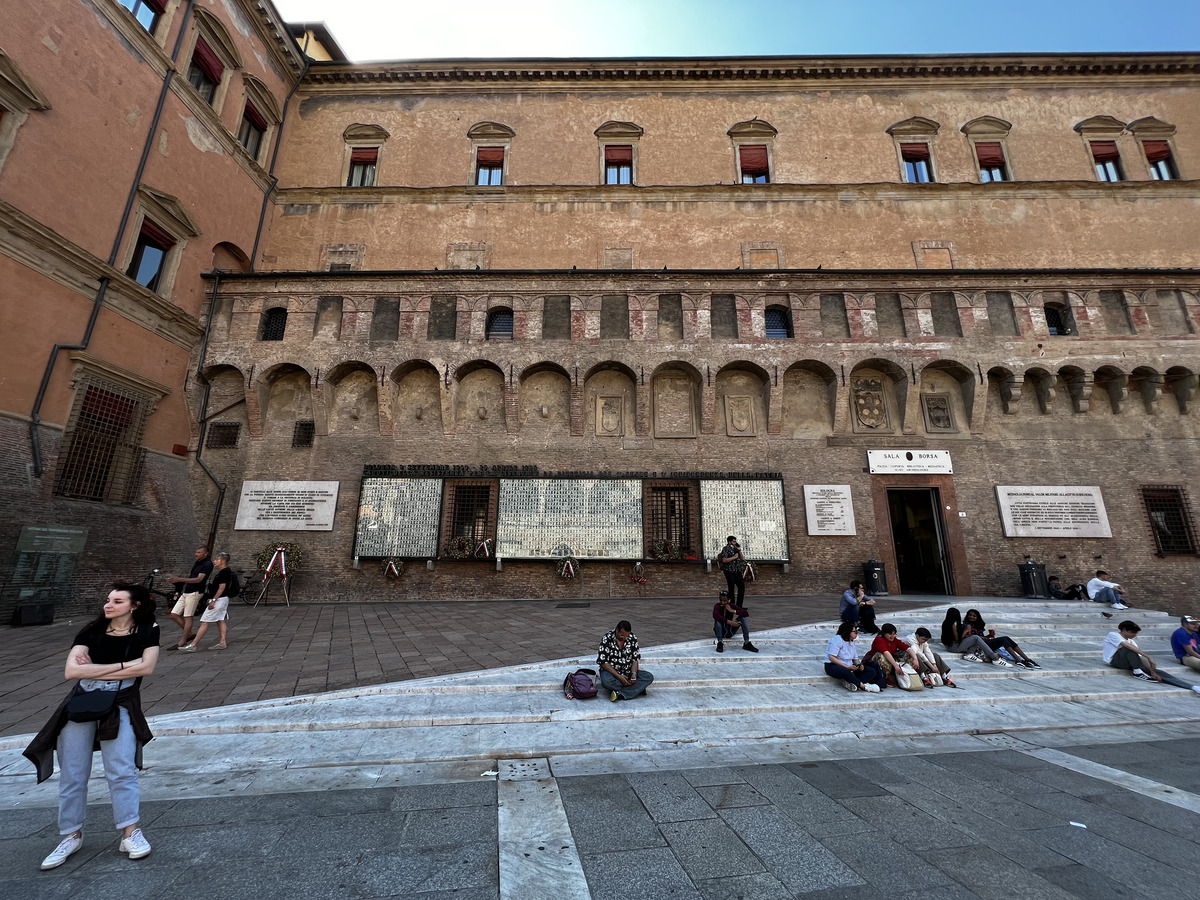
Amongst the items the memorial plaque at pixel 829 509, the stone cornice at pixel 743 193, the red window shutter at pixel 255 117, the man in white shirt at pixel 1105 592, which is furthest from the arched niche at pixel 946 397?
the red window shutter at pixel 255 117

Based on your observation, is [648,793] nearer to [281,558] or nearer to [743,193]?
[281,558]

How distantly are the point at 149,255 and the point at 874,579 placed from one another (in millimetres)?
21159

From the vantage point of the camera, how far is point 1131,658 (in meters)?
7.29

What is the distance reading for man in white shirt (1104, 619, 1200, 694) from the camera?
7.00m

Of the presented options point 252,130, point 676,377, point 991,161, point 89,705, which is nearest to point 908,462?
point 676,377

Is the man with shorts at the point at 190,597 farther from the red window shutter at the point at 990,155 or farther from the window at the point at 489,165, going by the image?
the red window shutter at the point at 990,155

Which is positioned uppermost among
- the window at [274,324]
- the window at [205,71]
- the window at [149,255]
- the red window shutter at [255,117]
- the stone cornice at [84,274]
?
the red window shutter at [255,117]

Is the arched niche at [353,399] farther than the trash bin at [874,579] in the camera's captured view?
Yes

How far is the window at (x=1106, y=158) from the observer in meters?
18.4

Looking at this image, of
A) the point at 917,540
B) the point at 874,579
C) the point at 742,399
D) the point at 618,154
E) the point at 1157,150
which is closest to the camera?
the point at 874,579

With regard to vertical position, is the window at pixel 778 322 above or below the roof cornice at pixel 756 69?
below

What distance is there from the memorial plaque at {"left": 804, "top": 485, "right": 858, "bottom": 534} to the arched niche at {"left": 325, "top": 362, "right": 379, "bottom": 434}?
1252 centimetres

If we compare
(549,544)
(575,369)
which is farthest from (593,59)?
(549,544)

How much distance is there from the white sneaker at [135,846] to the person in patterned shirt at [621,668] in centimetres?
391
